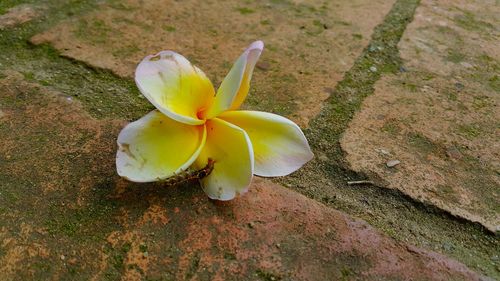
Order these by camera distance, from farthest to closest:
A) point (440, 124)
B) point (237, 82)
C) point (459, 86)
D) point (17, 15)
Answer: point (17, 15)
point (459, 86)
point (440, 124)
point (237, 82)

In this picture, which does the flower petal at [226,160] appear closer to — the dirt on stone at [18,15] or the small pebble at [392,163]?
the small pebble at [392,163]

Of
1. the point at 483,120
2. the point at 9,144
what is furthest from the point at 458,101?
the point at 9,144

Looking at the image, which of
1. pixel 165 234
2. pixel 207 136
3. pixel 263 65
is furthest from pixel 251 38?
pixel 165 234

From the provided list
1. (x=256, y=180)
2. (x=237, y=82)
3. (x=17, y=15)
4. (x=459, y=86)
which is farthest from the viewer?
(x=17, y=15)

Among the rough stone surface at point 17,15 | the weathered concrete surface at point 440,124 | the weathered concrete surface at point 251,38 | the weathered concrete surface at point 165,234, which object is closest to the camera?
the weathered concrete surface at point 165,234

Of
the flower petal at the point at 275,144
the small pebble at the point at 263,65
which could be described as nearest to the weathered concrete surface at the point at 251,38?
the small pebble at the point at 263,65

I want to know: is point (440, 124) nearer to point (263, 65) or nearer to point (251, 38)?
point (263, 65)

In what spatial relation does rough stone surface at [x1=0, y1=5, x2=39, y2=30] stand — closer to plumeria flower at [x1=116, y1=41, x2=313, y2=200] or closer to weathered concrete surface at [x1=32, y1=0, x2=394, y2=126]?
weathered concrete surface at [x1=32, y1=0, x2=394, y2=126]

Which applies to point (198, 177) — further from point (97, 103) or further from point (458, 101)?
point (458, 101)
